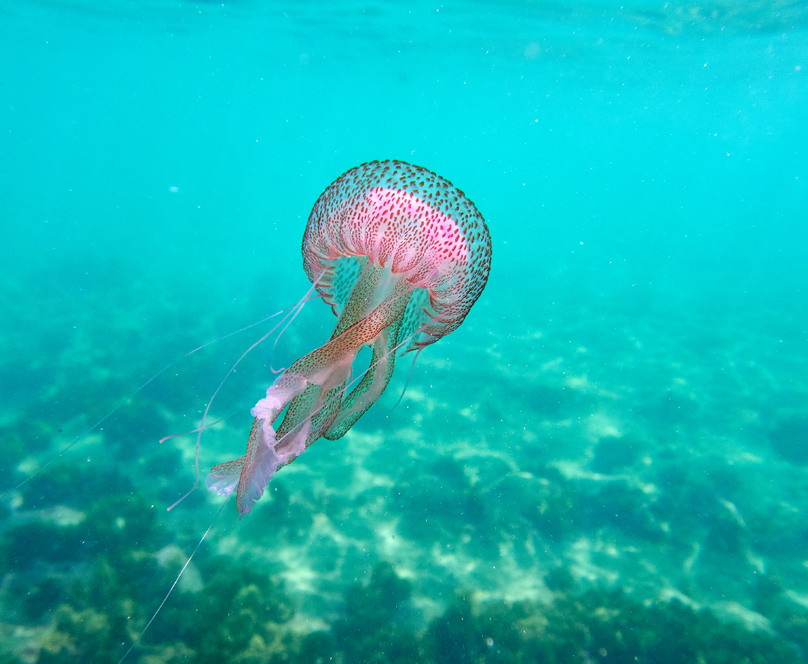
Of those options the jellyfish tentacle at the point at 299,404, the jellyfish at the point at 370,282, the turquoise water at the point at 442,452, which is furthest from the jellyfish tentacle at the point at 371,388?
the turquoise water at the point at 442,452

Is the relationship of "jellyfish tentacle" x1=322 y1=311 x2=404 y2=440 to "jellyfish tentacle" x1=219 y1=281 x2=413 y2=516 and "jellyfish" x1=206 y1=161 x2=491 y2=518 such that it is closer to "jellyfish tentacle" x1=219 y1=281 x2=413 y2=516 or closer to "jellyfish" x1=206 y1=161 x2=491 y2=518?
"jellyfish" x1=206 y1=161 x2=491 y2=518

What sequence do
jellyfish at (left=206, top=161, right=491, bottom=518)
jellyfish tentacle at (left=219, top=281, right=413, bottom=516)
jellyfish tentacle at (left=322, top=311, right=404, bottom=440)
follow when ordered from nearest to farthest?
jellyfish tentacle at (left=219, top=281, right=413, bottom=516), jellyfish at (left=206, top=161, right=491, bottom=518), jellyfish tentacle at (left=322, top=311, right=404, bottom=440)

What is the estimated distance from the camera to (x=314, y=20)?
17.9 m

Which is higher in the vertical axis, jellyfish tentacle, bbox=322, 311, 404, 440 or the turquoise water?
jellyfish tentacle, bbox=322, 311, 404, 440

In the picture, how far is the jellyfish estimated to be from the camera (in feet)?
6.18

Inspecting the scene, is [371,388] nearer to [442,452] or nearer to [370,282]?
[370,282]

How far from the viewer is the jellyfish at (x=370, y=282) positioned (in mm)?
1884

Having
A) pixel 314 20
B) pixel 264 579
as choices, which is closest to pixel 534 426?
pixel 264 579

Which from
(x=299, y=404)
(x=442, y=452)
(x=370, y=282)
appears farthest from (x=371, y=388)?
(x=442, y=452)

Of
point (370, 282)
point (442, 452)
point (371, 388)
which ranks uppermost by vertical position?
point (370, 282)

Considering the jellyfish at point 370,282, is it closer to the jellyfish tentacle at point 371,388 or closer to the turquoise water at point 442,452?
the jellyfish tentacle at point 371,388

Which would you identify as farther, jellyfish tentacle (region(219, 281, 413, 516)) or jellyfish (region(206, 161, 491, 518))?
jellyfish (region(206, 161, 491, 518))

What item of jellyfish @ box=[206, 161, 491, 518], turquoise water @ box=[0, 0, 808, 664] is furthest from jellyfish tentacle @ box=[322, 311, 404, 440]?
turquoise water @ box=[0, 0, 808, 664]

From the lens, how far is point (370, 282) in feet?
8.20
